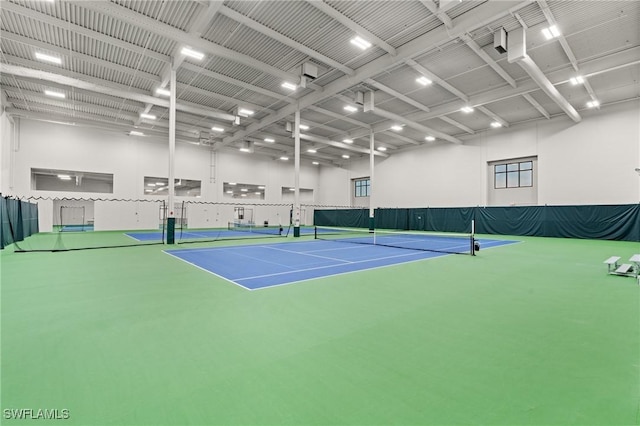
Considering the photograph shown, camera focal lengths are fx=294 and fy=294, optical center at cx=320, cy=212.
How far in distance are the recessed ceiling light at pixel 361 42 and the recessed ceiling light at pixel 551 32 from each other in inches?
266

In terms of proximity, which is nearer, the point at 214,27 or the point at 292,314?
the point at 292,314

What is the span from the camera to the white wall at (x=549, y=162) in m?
18.2

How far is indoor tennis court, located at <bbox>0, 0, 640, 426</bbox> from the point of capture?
8.64ft

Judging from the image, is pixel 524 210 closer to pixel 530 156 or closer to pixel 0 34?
pixel 530 156

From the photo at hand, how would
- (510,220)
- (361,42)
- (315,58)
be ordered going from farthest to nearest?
(510,220)
(315,58)
(361,42)

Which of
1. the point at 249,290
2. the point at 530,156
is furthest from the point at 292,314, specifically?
the point at 530,156

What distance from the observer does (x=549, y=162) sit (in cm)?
2094

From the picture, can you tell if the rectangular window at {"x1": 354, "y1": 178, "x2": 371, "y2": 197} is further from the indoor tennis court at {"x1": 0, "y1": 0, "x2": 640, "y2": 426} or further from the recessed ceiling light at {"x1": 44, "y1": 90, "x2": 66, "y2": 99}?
the recessed ceiling light at {"x1": 44, "y1": 90, "x2": 66, "y2": 99}

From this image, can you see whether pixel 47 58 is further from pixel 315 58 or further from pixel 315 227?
pixel 315 227

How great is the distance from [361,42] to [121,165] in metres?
22.1

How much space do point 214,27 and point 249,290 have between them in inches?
434

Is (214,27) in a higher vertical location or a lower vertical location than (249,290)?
higher

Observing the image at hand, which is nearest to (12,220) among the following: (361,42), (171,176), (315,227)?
(171,176)

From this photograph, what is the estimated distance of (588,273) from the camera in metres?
7.86
